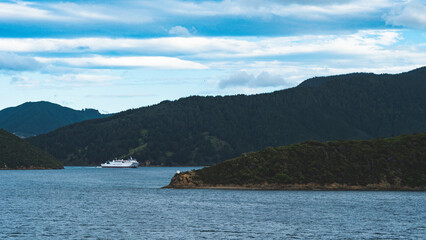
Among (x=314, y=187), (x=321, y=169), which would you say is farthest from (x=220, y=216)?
(x=321, y=169)

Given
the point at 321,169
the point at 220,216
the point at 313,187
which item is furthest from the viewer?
the point at 321,169

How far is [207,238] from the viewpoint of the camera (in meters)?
70.1

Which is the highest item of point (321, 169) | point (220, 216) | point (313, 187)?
point (321, 169)

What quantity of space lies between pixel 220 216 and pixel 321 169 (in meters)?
60.2

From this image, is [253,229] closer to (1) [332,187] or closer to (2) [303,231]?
(2) [303,231]

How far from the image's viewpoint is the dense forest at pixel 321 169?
Answer: 14600cm

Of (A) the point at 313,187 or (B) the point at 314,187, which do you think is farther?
(A) the point at 313,187

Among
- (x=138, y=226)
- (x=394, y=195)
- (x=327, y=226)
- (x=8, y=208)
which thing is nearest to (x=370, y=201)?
(x=394, y=195)

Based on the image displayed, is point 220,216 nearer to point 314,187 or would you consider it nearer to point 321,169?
point 314,187

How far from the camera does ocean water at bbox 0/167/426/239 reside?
242ft

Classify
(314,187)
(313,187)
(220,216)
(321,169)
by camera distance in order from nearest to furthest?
1. (220,216)
2. (314,187)
3. (313,187)
4. (321,169)

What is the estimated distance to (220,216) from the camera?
9394 centimetres

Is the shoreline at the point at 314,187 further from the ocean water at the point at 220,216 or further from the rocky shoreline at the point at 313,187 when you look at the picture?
the ocean water at the point at 220,216

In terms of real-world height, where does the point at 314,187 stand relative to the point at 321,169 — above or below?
below
